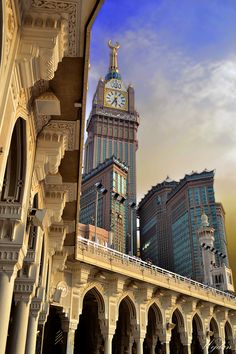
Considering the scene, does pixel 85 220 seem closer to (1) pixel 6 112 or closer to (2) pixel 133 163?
(2) pixel 133 163

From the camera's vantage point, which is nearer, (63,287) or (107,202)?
(63,287)

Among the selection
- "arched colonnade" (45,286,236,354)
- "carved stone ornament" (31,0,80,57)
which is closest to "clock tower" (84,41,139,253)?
"arched colonnade" (45,286,236,354)

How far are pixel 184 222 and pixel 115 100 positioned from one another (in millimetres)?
49359

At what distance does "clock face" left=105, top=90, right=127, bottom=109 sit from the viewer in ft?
398

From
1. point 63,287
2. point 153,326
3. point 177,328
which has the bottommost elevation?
point 177,328

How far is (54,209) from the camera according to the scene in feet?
36.5

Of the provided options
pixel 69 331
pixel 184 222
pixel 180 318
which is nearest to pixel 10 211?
pixel 69 331

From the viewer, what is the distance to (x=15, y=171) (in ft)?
25.2

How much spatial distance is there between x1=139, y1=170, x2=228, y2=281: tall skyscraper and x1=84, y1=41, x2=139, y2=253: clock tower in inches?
450

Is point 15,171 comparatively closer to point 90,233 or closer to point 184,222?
point 90,233

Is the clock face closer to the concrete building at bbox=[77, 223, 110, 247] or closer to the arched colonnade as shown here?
the concrete building at bbox=[77, 223, 110, 247]

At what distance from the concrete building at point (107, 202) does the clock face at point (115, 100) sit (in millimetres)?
33780

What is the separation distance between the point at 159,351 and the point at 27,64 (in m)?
26.4

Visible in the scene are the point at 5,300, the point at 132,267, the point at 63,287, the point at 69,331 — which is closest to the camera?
the point at 5,300
